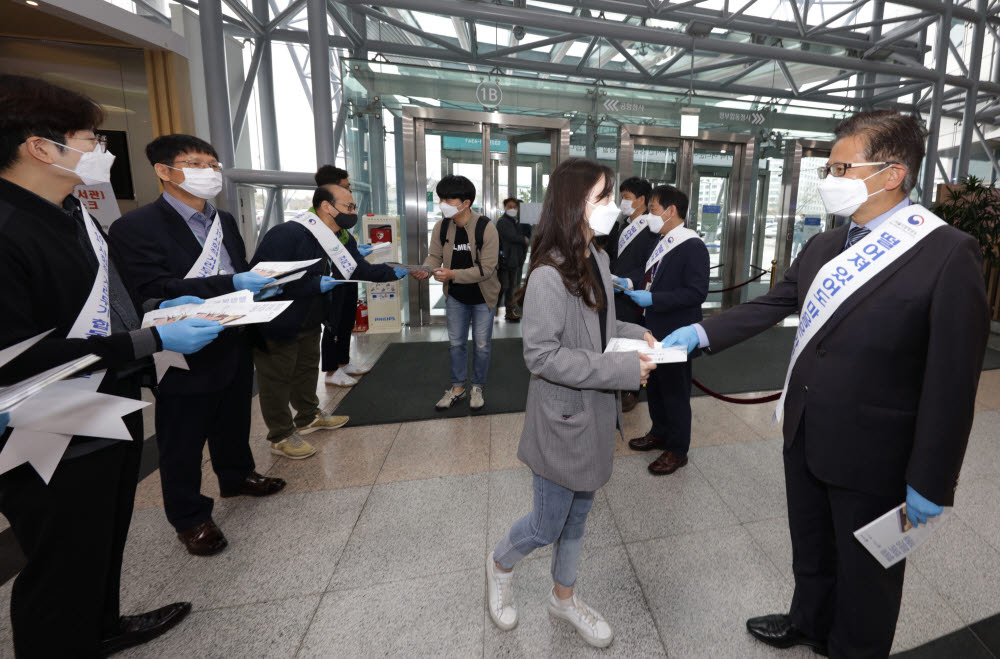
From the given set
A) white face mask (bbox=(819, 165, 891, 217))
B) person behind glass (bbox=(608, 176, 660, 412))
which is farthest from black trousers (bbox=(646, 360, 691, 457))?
white face mask (bbox=(819, 165, 891, 217))

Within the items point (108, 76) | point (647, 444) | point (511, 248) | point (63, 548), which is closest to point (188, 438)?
point (63, 548)

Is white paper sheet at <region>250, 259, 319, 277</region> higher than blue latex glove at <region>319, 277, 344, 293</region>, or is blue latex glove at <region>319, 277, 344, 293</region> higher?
white paper sheet at <region>250, 259, 319, 277</region>

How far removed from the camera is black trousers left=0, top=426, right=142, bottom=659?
124 cm

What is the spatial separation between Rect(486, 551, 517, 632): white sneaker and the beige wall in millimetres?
5993

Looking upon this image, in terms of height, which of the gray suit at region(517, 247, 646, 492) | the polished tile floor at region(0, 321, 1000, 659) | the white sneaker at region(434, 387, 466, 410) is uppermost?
the gray suit at region(517, 247, 646, 492)

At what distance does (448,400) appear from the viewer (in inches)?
151

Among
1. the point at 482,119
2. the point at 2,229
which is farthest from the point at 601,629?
the point at 482,119

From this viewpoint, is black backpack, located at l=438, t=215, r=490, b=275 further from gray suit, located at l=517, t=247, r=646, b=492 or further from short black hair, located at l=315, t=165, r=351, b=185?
gray suit, located at l=517, t=247, r=646, b=492

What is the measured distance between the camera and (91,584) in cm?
137

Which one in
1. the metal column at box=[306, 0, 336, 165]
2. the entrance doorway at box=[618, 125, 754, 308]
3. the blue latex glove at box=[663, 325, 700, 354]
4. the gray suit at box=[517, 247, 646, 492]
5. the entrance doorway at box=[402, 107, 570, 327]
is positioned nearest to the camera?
the gray suit at box=[517, 247, 646, 492]

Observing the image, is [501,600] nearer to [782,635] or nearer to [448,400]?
[782,635]

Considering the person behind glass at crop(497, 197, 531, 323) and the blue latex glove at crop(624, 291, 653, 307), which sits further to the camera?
the person behind glass at crop(497, 197, 531, 323)

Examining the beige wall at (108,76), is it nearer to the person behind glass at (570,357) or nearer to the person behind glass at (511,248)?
the person behind glass at (511,248)

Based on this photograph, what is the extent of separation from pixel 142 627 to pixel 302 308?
67.9 inches
